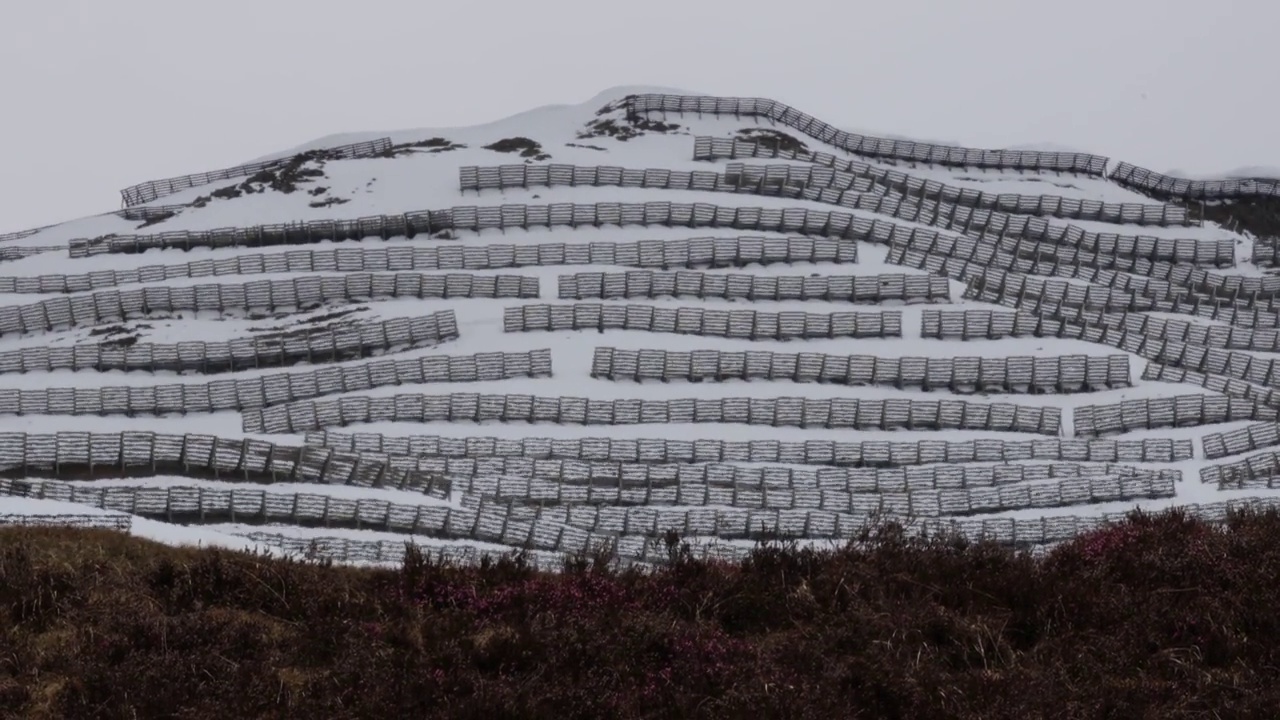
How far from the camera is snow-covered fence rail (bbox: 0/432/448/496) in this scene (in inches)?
1526

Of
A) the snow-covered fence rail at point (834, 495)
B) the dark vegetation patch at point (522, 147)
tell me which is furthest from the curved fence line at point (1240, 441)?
the dark vegetation patch at point (522, 147)

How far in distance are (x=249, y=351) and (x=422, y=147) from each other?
2523 cm

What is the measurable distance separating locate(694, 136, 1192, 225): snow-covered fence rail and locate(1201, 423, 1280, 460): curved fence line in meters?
30.5

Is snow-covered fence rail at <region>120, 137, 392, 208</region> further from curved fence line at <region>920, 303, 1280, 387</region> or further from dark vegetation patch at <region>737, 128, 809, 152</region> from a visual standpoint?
curved fence line at <region>920, 303, 1280, 387</region>

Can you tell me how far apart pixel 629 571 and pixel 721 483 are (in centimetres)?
2577

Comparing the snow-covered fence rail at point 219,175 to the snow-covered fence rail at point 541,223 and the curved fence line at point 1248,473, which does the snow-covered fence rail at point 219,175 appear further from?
the curved fence line at point 1248,473

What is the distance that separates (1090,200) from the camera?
75750 millimetres

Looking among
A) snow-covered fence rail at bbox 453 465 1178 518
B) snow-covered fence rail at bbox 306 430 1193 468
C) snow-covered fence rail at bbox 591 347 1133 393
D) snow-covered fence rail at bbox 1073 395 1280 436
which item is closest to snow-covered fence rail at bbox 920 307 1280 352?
snow-covered fence rail at bbox 591 347 1133 393

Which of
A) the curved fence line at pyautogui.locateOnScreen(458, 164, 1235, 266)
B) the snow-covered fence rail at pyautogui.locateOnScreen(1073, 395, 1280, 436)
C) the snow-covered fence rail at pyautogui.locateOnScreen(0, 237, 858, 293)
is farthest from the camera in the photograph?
the curved fence line at pyautogui.locateOnScreen(458, 164, 1235, 266)

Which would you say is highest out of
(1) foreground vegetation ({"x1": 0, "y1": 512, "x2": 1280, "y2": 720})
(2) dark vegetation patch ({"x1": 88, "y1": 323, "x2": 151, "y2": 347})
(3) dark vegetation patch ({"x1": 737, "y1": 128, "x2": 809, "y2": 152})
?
(3) dark vegetation patch ({"x1": 737, "y1": 128, "x2": 809, "y2": 152})

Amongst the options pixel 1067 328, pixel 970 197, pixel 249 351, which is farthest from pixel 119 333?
pixel 970 197

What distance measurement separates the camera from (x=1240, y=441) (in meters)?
44.1

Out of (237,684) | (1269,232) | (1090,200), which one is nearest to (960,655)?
→ (237,684)

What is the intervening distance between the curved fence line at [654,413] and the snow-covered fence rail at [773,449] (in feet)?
5.71
